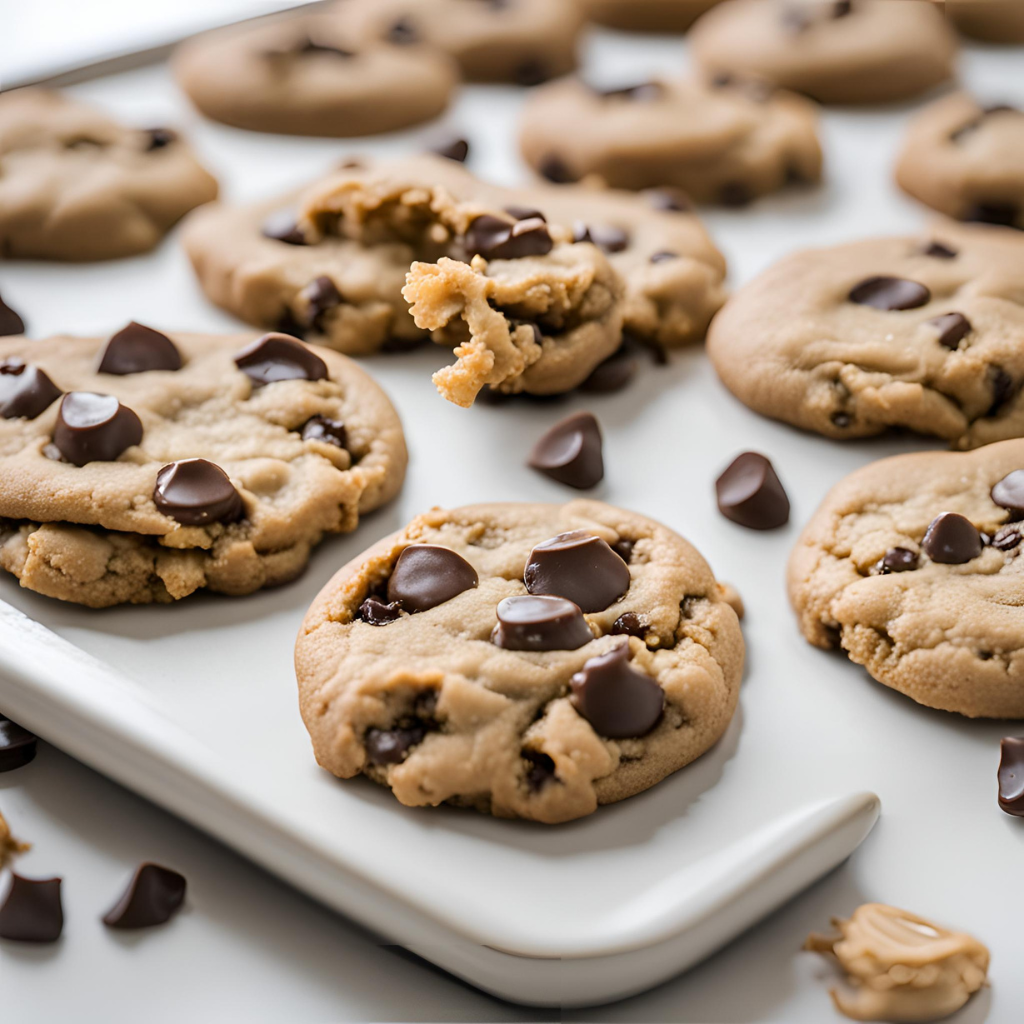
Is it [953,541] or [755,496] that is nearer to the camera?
[953,541]

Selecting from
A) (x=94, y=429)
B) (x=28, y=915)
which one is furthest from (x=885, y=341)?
(x=28, y=915)

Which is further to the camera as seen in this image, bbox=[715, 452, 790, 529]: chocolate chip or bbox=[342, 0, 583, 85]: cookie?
bbox=[342, 0, 583, 85]: cookie

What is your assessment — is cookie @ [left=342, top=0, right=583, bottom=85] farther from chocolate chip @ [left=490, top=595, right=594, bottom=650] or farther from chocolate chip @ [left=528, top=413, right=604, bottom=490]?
chocolate chip @ [left=490, top=595, right=594, bottom=650]

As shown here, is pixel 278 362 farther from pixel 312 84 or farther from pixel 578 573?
pixel 312 84

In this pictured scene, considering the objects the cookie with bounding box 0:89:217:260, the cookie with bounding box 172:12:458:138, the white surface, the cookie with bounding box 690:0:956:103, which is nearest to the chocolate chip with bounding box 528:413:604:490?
the white surface

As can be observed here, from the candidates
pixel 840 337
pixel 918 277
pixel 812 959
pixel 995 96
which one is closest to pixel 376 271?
pixel 840 337

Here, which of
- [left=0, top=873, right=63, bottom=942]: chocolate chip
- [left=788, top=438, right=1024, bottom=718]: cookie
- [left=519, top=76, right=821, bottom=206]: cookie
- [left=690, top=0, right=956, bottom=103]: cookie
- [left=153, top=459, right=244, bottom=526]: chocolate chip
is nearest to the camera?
[left=0, top=873, right=63, bottom=942]: chocolate chip
